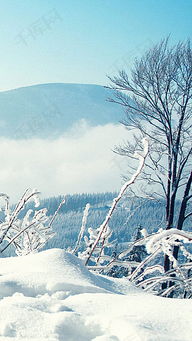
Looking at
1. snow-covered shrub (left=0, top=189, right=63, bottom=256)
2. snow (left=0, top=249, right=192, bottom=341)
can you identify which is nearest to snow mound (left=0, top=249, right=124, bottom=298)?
snow (left=0, top=249, right=192, bottom=341)

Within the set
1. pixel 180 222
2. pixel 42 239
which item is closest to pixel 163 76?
pixel 180 222

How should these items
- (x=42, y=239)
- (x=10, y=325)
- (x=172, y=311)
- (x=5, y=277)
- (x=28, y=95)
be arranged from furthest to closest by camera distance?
(x=28, y=95) < (x=42, y=239) < (x=5, y=277) < (x=172, y=311) < (x=10, y=325)

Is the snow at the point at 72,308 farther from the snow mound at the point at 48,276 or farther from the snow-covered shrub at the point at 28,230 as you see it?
the snow-covered shrub at the point at 28,230

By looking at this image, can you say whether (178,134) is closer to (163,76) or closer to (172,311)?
(163,76)

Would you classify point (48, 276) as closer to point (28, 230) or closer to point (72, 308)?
point (72, 308)

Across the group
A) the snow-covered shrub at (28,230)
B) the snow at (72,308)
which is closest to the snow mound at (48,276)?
the snow at (72,308)

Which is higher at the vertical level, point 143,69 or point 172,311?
point 143,69

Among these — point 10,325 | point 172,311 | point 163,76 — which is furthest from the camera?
point 163,76

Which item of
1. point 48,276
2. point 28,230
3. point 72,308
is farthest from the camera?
point 28,230

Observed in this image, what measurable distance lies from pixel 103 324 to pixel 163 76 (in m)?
7.46

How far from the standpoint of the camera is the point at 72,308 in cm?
99

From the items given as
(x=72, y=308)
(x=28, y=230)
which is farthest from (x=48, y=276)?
(x=28, y=230)

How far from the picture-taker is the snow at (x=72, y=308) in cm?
81

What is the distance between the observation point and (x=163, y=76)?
308 inches
